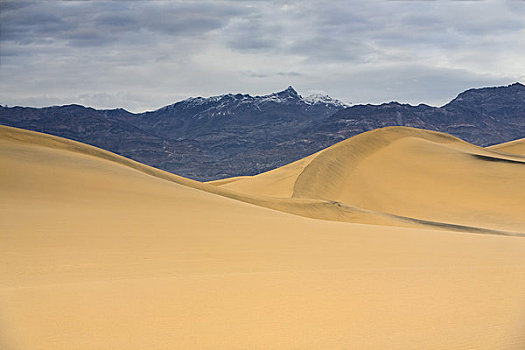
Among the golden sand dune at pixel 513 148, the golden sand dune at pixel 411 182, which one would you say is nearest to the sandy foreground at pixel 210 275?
the golden sand dune at pixel 411 182

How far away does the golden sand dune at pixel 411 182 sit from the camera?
99.8 feet

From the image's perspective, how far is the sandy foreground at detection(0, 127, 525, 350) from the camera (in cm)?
515

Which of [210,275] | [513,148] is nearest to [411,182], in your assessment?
[210,275]

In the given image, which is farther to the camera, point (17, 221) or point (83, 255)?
point (17, 221)

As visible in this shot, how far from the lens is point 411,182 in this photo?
3666 centimetres

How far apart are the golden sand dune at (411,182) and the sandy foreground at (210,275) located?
45.9ft

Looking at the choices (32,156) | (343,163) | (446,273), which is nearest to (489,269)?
(446,273)

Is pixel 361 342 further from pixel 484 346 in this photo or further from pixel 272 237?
pixel 272 237

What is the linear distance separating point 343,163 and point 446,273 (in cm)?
2995

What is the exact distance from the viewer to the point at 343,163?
37.8 meters

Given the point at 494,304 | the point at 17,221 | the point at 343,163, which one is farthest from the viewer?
the point at 343,163

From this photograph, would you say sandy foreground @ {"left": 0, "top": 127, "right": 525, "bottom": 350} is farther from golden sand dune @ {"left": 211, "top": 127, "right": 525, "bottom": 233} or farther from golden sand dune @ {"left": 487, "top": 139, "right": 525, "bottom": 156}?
golden sand dune @ {"left": 487, "top": 139, "right": 525, "bottom": 156}

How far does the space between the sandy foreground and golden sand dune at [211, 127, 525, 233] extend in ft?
45.9

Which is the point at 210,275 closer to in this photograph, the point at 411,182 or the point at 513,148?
the point at 411,182
